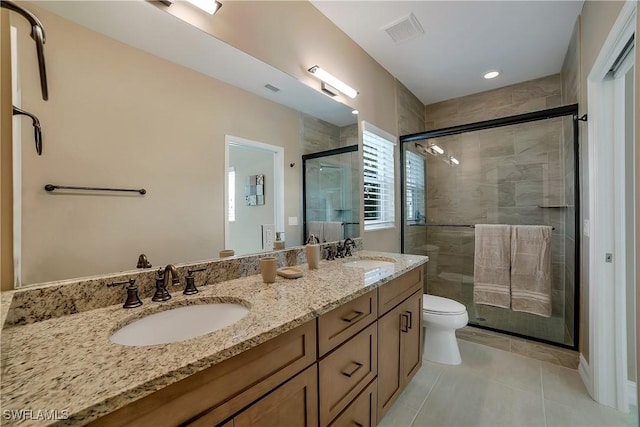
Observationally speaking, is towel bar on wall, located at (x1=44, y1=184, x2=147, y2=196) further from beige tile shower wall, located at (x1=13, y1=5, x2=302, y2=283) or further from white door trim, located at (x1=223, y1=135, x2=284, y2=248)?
white door trim, located at (x1=223, y1=135, x2=284, y2=248)

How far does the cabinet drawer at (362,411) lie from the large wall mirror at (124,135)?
908mm

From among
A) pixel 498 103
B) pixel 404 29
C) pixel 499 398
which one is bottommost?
pixel 499 398

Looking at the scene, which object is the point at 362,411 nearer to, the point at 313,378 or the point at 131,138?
the point at 313,378

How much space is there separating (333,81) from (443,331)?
211 cm

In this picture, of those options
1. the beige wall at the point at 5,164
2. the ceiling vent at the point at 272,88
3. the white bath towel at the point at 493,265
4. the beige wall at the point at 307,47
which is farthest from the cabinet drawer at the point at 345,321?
the white bath towel at the point at 493,265

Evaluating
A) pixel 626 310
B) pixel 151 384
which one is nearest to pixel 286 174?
pixel 151 384

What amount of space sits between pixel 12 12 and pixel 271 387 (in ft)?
4.49

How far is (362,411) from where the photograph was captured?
128cm

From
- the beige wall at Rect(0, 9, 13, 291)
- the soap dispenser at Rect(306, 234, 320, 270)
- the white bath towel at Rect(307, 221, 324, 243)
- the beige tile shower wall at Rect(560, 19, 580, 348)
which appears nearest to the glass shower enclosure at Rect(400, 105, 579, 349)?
the beige tile shower wall at Rect(560, 19, 580, 348)

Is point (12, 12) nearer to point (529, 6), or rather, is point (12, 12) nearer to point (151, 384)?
point (151, 384)

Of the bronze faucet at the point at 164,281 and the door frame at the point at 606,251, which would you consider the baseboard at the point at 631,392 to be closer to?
the door frame at the point at 606,251

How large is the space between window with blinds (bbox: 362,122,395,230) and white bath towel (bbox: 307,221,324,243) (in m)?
0.59

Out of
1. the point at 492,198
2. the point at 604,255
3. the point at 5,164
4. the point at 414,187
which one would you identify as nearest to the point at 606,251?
the point at 604,255

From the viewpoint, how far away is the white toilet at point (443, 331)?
211 centimetres
